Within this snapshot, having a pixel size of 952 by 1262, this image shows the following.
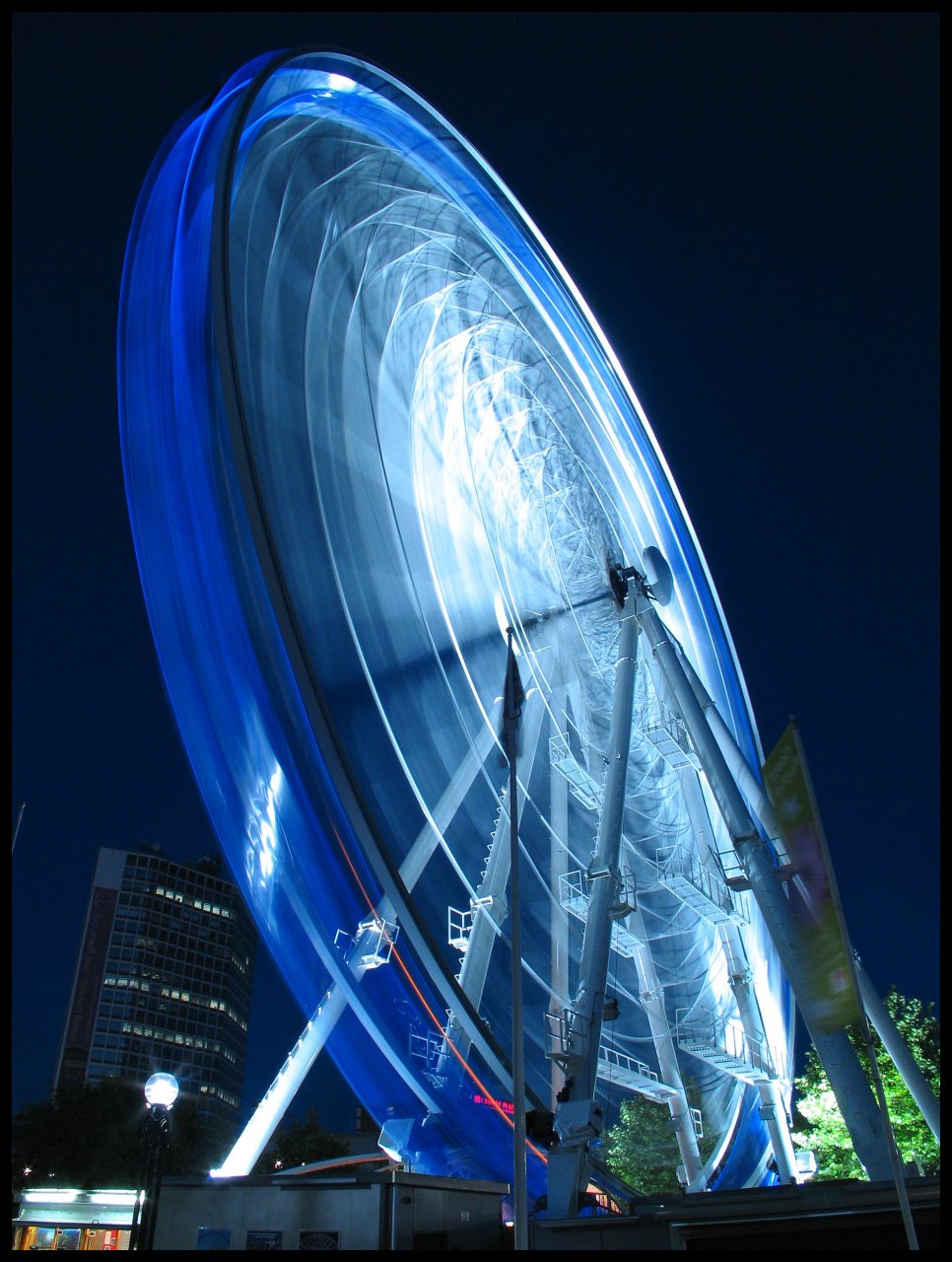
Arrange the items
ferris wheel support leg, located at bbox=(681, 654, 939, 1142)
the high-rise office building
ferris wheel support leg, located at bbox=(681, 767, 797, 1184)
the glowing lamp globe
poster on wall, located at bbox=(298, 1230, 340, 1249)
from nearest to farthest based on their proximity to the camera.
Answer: poster on wall, located at bbox=(298, 1230, 340, 1249) → the glowing lamp globe → ferris wheel support leg, located at bbox=(681, 654, 939, 1142) → ferris wheel support leg, located at bbox=(681, 767, 797, 1184) → the high-rise office building

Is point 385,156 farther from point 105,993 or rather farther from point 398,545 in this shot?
point 105,993

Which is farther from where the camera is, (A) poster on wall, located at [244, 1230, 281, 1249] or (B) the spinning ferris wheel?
(A) poster on wall, located at [244, 1230, 281, 1249]

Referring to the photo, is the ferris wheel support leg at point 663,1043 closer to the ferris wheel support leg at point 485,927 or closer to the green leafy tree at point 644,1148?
the ferris wheel support leg at point 485,927

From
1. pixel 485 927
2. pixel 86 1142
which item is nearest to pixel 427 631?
pixel 485 927

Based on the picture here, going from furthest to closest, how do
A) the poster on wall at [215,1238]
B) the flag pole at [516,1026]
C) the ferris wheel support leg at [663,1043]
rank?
1. the ferris wheel support leg at [663,1043]
2. the poster on wall at [215,1238]
3. the flag pole at [516,1026]

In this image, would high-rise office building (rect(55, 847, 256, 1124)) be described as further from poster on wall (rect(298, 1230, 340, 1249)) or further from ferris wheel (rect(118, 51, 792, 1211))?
poster on wall (rect(298, 1230, 340, 1249))

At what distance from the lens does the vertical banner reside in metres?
8.79

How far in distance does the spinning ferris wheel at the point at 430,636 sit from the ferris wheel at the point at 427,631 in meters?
0.05

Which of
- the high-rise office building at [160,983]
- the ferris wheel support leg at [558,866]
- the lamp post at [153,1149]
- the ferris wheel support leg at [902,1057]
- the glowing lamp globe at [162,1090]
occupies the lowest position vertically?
the lamp post at [153,1149]

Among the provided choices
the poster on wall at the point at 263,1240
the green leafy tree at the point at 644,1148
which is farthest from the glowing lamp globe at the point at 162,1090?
the green leafy tree at the point at 644,1148

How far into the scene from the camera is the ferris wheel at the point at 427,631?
Answer: 794cm

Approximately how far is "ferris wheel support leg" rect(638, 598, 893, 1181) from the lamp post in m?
6.57

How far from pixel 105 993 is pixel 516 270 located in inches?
3589

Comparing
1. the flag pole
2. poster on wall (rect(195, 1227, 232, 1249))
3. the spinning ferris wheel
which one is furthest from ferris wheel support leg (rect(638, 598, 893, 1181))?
poster on wall (rect(195, 1227, 232, 1249))
